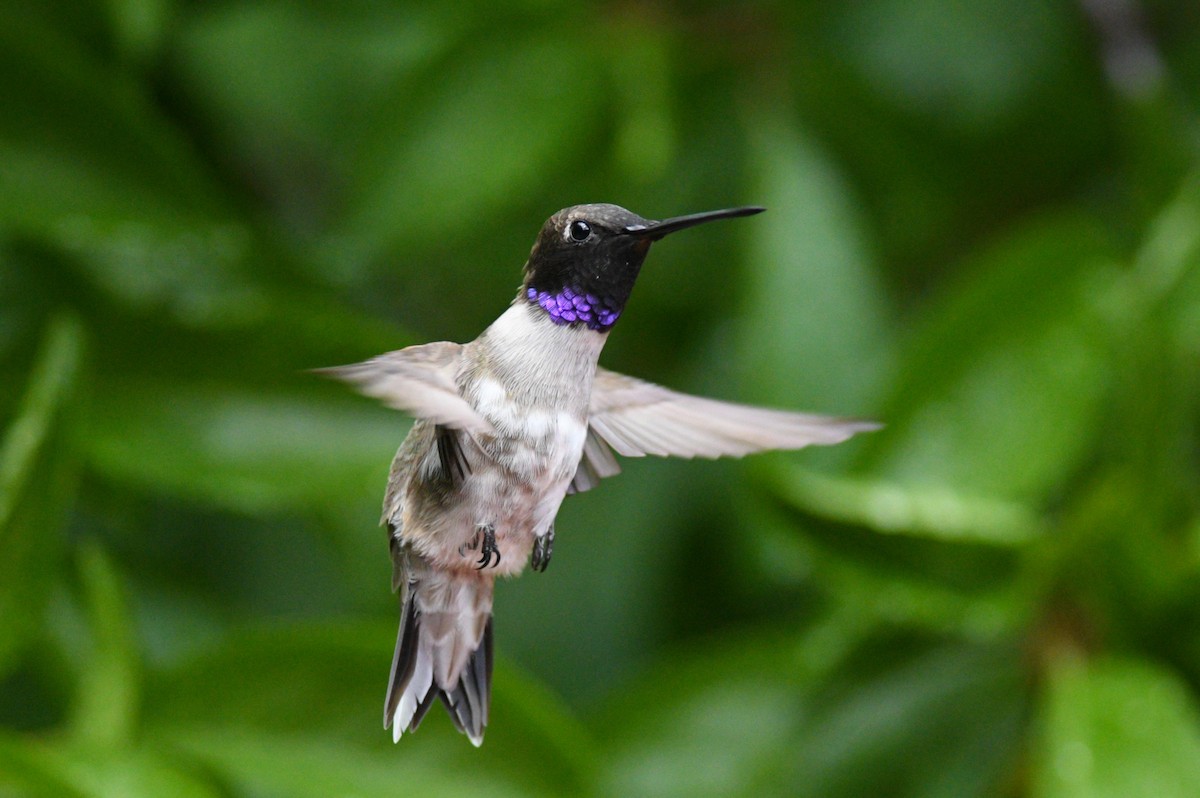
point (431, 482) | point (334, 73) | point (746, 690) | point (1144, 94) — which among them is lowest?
point (746, 690)

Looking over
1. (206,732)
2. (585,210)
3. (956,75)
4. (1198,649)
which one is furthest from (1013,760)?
(585,210)

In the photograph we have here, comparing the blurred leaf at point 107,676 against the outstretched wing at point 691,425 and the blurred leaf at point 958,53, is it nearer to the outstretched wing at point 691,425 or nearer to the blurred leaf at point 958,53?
the outstretched wing at point 691,425

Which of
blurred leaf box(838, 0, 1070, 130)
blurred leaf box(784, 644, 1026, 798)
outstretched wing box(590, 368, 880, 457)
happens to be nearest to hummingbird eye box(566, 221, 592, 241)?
outstretched wing box(590, 368, 880, 457)

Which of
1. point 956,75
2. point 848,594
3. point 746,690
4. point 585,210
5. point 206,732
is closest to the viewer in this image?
point 585,210

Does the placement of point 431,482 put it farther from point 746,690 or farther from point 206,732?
point 746,690

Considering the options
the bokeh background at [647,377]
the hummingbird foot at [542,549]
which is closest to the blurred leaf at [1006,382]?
the bokeh background at [647,377]

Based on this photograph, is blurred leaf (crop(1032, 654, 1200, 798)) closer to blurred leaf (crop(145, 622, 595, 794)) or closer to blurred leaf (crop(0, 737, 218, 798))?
blurred leaf (crop(145, 622, 595, 794))
